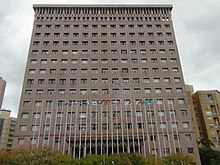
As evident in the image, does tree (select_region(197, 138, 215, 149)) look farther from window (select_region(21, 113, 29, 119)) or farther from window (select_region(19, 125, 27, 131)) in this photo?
window (select_region(21, 113, 29, 119))

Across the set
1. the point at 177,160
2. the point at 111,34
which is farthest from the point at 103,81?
the point at 177,160

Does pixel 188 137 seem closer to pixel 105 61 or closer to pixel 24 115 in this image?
pixel 105 61

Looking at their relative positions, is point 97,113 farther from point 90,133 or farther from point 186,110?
point 186,110

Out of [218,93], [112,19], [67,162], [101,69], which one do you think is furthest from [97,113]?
[218,93]

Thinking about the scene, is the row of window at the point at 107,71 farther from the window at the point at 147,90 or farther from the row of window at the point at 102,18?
the row of window at the point at 102,18

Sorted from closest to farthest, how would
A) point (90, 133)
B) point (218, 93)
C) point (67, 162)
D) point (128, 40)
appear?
point (67, 162)
point (90, 133)
point (128, 40)
point (218, 93)

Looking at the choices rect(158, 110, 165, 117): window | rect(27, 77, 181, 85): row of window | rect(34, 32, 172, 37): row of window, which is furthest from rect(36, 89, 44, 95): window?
rect(158, 110, 165, 117): window

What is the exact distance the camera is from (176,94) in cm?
5572

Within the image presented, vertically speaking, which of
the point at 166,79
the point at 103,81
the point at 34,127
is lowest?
the point at 34,127

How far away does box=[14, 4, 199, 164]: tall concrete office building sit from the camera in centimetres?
4978

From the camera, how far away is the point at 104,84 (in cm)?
5647

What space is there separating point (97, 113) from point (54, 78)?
14.5 metres

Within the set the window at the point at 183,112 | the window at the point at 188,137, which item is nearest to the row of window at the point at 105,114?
the window at the point at 183,112

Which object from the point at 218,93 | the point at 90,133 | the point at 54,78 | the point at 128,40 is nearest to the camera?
the point at 90,133
